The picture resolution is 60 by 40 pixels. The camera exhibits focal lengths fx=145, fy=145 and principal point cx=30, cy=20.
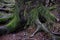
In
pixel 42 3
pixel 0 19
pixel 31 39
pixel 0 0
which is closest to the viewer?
pixel 31 39

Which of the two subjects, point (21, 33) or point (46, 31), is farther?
point (21, 33)

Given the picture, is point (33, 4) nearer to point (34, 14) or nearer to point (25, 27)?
point (34, 14)

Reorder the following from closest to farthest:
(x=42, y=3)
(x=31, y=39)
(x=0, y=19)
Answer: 1. (x=31, y=39)
2. (x=42, y=3)
3. (x=0, y=19)

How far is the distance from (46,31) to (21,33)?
1.25 m

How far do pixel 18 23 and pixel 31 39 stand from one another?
1297 millimetres

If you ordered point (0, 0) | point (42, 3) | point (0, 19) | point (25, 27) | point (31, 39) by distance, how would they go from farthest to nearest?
point (0, 0)
point (0, 19)
point (25, 27)
point (42, 3)
point (31, 39)

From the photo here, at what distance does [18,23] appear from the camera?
7.28m

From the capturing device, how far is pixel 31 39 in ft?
20.9

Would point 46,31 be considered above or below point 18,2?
below

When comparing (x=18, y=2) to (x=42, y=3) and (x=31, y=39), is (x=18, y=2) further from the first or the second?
(x=31, y=39)

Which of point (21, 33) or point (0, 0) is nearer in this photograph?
point (21, 33)

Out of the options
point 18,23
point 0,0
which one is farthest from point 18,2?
point 0,0

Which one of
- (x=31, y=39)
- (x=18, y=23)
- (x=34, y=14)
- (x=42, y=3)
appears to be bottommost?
(x=31, y=39)

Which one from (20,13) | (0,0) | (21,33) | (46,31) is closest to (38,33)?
(46,31)
